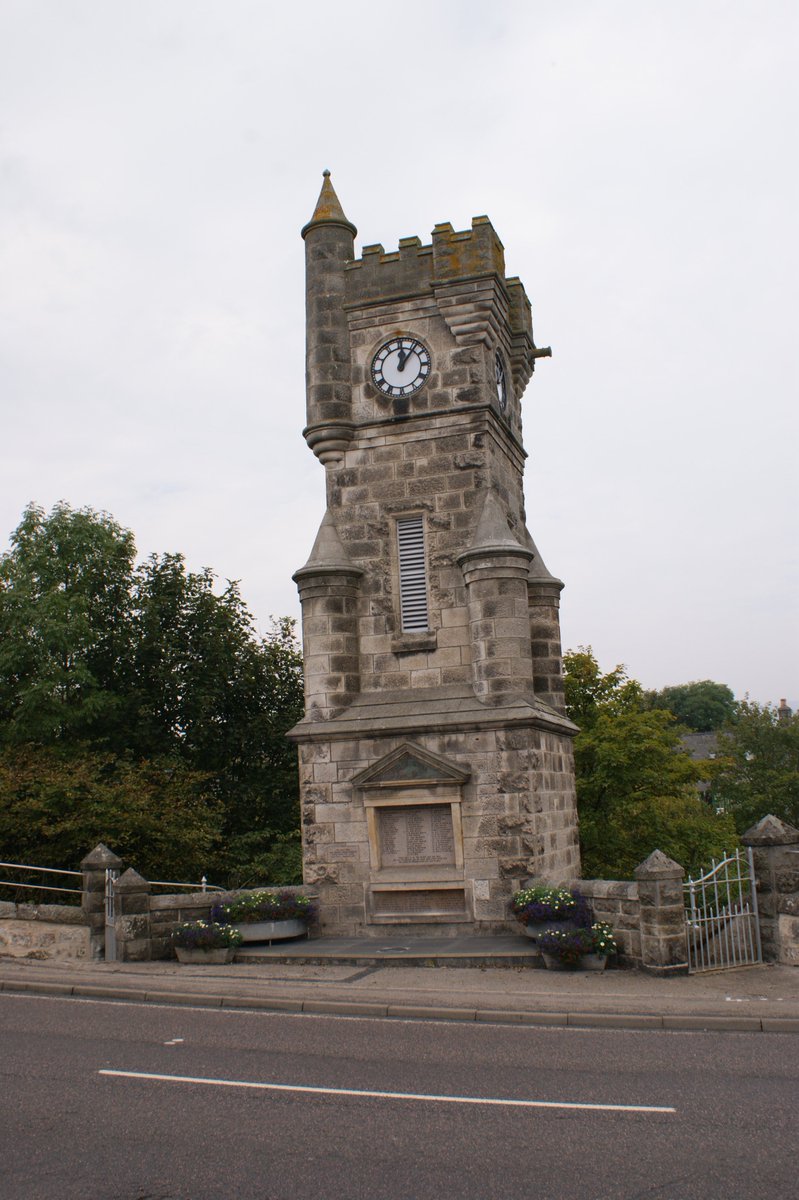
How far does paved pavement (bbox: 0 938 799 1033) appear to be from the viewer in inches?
417

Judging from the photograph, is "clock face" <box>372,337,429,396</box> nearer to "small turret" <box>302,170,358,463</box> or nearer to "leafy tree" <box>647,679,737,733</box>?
"small turret" <box>302,170,358,463</box>

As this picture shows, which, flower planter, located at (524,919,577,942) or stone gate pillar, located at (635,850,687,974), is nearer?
stone gate pillar, located at (635,850,687,974)

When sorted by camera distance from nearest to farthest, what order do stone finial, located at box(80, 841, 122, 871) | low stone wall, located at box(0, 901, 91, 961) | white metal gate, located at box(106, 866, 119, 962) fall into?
white metal gate, located at box(106, 866, 119, 962)
stone finial, located at box(80, 841, 122, 871)
low stone wall, located at box(0, 901, 91, 961)

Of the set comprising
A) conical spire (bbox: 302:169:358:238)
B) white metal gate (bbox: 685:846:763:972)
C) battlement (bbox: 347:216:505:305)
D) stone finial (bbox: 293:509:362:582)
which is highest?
conical spire (bbox: 302:169:358:238)

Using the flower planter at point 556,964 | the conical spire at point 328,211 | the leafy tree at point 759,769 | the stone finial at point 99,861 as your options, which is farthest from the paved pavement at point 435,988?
the leafy tree at point 759,769

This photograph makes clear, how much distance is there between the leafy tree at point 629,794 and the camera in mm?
29438

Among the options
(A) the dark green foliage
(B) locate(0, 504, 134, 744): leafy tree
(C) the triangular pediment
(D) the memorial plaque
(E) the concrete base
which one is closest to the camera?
(E) the concrete base

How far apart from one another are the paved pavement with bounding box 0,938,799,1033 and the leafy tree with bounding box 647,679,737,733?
84.0 m

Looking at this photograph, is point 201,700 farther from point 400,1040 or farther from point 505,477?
point 400,1040

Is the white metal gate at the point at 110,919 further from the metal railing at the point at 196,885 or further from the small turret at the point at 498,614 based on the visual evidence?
the small turret at the point at 498,614

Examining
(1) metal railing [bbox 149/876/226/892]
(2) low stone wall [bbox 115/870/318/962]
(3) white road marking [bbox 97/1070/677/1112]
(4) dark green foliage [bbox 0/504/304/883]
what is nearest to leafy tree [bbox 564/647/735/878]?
(4) dark green foliage [bbox 0/504/304/883]

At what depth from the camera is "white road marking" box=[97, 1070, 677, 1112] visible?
740cm

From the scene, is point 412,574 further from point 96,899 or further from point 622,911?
point 96,899

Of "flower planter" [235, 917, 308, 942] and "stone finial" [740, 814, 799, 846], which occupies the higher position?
"stone finial" [740, 814, 799, 846]
